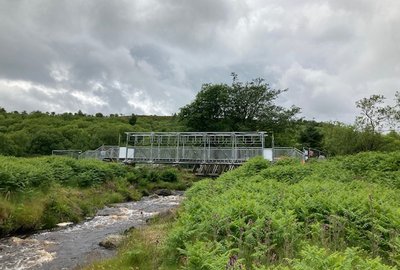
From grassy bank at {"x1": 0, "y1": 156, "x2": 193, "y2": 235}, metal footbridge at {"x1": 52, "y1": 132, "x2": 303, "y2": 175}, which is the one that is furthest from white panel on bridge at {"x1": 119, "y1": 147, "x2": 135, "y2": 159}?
grassy bank at {"x1": 0, "y1": 156, "x2": 193, "y2": 235}

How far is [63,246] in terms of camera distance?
571 inches

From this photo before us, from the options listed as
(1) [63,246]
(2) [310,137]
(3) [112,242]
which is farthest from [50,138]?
(3) [112,242]

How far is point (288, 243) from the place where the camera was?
22.1ft

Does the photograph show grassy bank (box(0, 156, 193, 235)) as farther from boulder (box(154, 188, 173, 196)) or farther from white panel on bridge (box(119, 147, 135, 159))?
white panel on bridge (box(119, 147, 135, 159))

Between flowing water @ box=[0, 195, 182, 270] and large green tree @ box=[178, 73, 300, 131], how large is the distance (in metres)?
40.3

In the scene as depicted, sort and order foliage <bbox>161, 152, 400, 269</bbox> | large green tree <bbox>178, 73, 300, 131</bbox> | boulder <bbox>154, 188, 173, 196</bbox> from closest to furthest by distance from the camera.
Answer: foliage <bbox>161, 152, 400, 269</bbox> < boulder <bbox>154, 188, 173, 196</bbox> < large green tree <bbox>178, 73, 300, 131</bbox>

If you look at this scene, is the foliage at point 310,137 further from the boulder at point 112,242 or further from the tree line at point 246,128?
the boulder at point 112,242

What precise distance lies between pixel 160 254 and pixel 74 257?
5.43 metres

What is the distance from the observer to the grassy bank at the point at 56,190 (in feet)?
55.9

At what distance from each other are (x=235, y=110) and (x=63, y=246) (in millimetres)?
50527

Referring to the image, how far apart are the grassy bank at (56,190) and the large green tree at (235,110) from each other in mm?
24890

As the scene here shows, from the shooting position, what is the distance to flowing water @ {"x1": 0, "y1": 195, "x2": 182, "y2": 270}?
39.7ft

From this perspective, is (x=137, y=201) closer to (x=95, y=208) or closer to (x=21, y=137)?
(x=95, y=208)

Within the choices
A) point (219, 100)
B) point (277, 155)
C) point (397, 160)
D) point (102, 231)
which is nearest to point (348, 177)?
point (397, 160)
